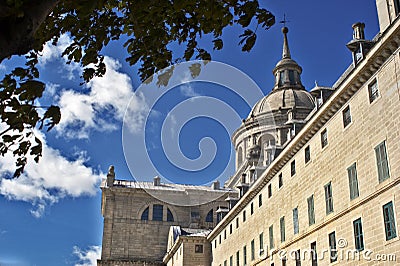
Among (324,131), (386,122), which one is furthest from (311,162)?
(386,122)

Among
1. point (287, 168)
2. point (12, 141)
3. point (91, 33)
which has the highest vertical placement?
point (287, 168)

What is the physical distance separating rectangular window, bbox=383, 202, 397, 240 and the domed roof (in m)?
43.7

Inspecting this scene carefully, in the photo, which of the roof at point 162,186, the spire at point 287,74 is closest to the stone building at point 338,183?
the roof at point 162,186

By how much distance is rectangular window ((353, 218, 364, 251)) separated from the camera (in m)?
19.5

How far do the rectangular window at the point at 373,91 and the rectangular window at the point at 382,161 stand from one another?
206 cm

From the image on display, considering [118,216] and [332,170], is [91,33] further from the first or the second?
[118,216]

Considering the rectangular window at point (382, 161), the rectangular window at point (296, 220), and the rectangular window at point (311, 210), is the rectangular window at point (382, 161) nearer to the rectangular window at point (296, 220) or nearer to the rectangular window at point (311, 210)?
the rectangular window at point (311, 210)

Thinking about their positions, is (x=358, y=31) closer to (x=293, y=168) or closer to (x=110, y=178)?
(x=293, y=168)

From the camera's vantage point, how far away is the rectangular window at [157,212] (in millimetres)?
62984

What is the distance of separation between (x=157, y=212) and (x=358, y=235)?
45466mm

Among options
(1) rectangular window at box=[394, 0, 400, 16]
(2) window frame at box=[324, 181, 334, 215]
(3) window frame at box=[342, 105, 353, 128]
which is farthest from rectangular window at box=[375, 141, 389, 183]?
(1) rectangular window at box=[394, 0, 400, 16]

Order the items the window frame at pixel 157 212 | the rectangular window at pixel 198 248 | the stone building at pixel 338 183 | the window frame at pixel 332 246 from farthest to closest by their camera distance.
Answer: the window frame at pixel 157 212 → the rectangular window at pixel 198 248 → the window frame at pixel 332 246 → the stone building at pixel 338 183

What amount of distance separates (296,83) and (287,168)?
39975mm

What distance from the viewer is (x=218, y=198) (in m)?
65.8
